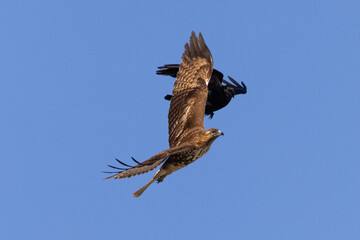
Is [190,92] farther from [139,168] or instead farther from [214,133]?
[139,168]

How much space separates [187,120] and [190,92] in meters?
0.79

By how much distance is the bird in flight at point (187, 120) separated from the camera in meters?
10.1

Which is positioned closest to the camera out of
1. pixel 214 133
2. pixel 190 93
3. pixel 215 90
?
pixel 214 133

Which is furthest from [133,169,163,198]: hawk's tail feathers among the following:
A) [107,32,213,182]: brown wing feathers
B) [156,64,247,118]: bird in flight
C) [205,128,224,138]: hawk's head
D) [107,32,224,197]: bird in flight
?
[156,64,247,118]: bird in flight

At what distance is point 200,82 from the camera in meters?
12.9

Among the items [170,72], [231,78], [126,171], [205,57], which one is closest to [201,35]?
[205,57]

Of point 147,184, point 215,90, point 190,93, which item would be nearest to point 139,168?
A: point 147,184

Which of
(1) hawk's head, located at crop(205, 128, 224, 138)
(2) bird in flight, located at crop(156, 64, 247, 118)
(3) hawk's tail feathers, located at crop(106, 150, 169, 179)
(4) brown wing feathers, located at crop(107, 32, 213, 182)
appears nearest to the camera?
(3) hawk's tail feathers, located at crop(106, 150, 169, 179)

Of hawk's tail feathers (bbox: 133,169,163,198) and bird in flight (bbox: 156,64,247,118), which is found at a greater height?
bird in flight (bbox: 156,64,247,118)

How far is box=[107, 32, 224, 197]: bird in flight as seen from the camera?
1010cm

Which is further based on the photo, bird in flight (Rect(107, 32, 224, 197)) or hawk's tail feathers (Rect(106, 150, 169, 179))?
bird in flight (Rect(107, 32, 224, 197))

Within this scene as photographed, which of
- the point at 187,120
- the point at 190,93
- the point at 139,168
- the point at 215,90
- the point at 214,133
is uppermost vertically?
A: the point at 215,90

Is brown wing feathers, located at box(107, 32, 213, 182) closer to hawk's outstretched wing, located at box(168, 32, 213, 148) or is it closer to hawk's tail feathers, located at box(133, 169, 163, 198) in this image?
hawk's outstretched wing, located at box(168, 32, 213, 148)

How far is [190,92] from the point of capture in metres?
12.7
